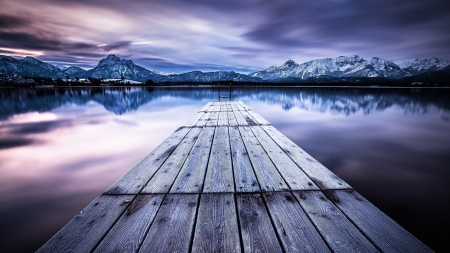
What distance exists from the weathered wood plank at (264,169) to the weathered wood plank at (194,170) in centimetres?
87

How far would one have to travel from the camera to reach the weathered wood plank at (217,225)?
1.69 m

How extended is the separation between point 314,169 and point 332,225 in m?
1.37

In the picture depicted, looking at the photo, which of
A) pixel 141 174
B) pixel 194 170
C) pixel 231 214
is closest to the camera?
pixel 231 214

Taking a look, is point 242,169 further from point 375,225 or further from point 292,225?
point 375,225

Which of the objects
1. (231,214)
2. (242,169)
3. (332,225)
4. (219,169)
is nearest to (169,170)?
(219,169)

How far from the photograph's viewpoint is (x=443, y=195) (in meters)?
4.32

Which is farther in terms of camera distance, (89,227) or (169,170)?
(169,170)

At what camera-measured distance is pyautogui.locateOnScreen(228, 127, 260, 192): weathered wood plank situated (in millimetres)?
2678

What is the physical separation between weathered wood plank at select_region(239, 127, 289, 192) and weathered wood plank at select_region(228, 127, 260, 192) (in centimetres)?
8

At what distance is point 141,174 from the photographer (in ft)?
10.2

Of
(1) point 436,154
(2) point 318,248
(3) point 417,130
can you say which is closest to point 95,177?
(2) point 318,248

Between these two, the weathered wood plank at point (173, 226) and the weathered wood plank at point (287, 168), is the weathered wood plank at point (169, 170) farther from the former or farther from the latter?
the weathered wood plank at point (287, 168)

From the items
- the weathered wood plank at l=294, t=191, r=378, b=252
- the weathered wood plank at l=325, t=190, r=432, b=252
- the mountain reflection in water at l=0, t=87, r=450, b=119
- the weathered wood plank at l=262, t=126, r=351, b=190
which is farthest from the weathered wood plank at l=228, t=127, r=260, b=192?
the mountain reflection in water at l=0, t=87, r=450, b=119

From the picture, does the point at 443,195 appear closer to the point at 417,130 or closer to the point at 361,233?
the point at 361,233
